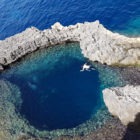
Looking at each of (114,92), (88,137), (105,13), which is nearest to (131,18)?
(105,13)

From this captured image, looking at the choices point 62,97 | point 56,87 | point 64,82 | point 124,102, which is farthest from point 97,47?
point 124,102

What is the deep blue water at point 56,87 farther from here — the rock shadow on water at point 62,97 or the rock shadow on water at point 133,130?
the rock shadow on water at point 133,130

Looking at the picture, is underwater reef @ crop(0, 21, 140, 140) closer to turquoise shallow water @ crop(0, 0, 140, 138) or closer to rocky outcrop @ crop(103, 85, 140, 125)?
rocky outcrop @ crop(103, 85, 140, 125)

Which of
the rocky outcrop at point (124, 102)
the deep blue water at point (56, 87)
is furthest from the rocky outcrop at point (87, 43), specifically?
the rocky outcrop at point (124, 102)

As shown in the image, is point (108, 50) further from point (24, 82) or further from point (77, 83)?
point (24, 82)

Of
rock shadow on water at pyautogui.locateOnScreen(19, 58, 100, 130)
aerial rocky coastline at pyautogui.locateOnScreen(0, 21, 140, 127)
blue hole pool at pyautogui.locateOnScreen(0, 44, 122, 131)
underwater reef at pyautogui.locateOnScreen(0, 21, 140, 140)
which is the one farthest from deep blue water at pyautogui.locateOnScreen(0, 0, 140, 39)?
rock shadow on water at pyautogui.locateOnScreen(19, 58, 100, 130)

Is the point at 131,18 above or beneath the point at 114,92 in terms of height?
beneath
